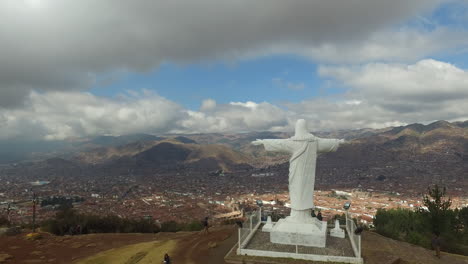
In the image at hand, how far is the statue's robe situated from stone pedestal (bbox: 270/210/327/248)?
0.57 m

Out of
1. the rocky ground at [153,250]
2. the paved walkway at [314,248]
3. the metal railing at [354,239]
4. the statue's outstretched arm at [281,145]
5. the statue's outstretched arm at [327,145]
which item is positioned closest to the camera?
the metal railing at [354,239]

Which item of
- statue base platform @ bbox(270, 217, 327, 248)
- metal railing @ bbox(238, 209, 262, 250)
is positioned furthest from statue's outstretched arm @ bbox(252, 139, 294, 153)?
metal railing @ bbox(238, 209, 262, 250)

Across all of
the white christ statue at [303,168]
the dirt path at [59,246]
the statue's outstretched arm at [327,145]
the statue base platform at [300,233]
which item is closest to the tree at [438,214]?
the statue's outstretched arm at [327,145]

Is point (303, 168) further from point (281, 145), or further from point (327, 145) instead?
point (327, 145)

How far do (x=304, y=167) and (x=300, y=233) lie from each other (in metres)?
3.13

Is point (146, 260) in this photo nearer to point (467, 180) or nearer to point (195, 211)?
point (195, 211)

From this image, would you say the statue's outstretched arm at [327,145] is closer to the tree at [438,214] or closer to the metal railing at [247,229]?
the metal railing at [247,229]

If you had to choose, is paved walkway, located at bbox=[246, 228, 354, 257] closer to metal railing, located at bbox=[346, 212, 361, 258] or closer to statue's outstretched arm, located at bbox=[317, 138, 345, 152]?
metal railing, located at bbox=[346, 212, 361, 258]

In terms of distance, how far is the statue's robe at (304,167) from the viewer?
14.1 meters

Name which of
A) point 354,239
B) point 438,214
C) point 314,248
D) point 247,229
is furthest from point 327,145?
point 438,214

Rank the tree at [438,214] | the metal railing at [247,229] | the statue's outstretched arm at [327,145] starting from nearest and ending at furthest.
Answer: the metal railing at [247,229] → the statue's outstretched arm at [327,145] → the tree at [438,214]

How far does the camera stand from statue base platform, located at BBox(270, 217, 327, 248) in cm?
1323

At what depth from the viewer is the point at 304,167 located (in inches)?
556

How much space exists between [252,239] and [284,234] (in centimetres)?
196
